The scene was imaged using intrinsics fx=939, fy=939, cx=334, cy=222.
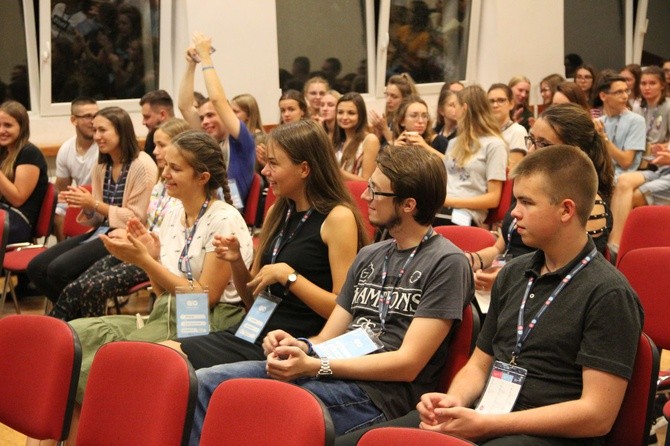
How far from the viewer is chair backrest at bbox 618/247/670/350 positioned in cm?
327

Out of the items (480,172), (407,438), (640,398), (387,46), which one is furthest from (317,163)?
(387,46)

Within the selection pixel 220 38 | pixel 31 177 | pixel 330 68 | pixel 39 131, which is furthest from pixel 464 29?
pixel 31 177

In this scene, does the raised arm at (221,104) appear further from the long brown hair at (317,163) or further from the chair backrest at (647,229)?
the chair backrest at (647,229)

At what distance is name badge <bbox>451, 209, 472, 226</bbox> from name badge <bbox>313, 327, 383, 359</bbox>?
7.93ft

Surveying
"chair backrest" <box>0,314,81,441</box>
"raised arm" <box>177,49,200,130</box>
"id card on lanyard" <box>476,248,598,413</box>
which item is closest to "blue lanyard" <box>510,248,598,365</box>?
"id card on lanyard" <box>476,248,598,413</box>

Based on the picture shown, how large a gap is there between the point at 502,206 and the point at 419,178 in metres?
2.53

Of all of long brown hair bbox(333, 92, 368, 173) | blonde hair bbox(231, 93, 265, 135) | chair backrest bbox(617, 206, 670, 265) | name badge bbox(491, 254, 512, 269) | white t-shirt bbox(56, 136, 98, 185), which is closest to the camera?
name badge bbox(491, 254, 512, 269)

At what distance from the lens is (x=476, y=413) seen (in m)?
2.30

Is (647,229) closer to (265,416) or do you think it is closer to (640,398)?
(640,398)

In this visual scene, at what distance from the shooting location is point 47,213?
599cm

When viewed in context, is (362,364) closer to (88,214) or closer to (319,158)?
(319,158)

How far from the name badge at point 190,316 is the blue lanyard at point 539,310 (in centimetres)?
141

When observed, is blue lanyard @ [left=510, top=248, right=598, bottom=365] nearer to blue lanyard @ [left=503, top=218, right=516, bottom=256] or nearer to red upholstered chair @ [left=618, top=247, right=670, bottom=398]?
red upholstered chair @ [left=618, top=247, right=670, bottom=398]

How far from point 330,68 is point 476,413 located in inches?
287
